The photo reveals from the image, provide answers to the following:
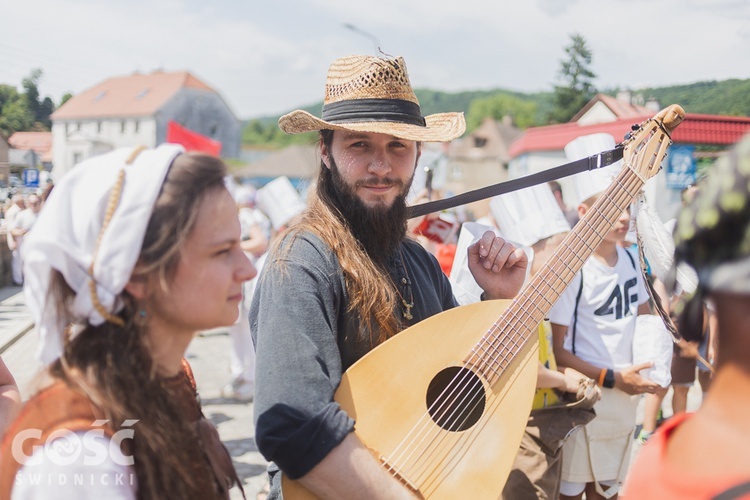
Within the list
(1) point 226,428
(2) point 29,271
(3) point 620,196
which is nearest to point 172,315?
(2) point 29,271

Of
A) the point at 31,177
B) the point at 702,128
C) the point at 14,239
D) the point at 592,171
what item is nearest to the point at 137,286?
the point at 592,171

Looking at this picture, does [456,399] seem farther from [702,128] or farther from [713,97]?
[702,128]

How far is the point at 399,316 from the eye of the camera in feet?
6.44

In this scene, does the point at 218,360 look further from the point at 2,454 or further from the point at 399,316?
the point at 2,454

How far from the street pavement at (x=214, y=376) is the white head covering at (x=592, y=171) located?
122 inches

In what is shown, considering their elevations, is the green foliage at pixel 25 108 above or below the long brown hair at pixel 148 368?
above

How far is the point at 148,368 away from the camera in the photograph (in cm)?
129

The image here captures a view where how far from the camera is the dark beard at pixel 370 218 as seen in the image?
6.65 ft

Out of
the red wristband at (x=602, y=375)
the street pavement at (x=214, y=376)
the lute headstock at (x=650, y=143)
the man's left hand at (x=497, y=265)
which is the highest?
the lute headstock at (x=650, y=143)

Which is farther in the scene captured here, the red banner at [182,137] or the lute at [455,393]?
the red banner at [182,137]

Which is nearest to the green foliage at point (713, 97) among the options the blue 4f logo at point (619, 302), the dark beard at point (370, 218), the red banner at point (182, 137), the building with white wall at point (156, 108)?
the blue 4f logo at point (619, 302)

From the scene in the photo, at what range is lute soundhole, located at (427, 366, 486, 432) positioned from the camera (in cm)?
188

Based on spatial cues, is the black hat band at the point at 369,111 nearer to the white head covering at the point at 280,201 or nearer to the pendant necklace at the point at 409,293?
the pendant necklace at the point at 409,293

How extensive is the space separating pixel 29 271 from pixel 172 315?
29 centimetres
